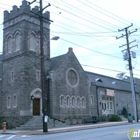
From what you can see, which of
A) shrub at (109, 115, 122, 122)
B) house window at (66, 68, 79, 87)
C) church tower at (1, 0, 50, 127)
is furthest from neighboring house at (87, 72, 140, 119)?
church tower at (1, 0, 50, 127)

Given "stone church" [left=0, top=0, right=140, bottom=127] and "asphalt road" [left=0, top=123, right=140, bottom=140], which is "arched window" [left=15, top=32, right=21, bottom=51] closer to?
"stone church" [left=0, top=0, right=140, bottom=127]

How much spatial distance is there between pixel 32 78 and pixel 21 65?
206 cm

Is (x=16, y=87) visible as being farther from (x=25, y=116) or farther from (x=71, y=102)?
(x=71, y=102)

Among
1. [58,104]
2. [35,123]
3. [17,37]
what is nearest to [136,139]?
[35,123]

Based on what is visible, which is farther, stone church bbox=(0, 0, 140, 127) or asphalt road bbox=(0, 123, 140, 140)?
stone church bbox=(0, 0, 140, 127)

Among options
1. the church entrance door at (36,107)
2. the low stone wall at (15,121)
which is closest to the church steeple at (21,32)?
the church entrance door at (36,107)

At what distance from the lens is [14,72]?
30766mm

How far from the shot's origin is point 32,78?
3025 cm

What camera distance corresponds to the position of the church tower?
29250 millimetres

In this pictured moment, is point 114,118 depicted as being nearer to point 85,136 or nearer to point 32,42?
point 32,42

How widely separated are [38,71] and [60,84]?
11.1 ft

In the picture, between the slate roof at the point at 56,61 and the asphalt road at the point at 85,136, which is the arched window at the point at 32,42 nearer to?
the slate roof at the point at 56,61

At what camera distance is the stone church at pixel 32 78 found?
29547 mm

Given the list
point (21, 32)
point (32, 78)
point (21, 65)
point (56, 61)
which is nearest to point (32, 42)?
A: point (21, 32)
